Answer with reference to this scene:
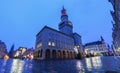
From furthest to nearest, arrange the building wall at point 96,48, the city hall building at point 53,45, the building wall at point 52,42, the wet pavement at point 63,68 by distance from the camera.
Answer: the building wall at point 96,48 → the city hall building at point 53,45 → the building wall at point 52,42 → the wet pavement at point 63,68

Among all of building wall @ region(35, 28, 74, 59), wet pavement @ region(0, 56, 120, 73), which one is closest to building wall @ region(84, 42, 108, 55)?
building wall @ region(35, 28, 74, 59)

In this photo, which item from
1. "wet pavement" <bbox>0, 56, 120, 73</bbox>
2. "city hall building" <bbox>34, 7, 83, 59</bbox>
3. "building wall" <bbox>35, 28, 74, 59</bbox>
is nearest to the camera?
"wet pavement" <bbox>0, 56, 120, 73</bbox>

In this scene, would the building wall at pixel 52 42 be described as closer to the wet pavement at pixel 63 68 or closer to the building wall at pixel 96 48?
the wet pavement at pixel 63 68

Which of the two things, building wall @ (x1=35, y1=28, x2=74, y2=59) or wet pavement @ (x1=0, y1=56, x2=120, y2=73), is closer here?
wet pavement @ (x1=0, y1=56, x2=120, y2=73)

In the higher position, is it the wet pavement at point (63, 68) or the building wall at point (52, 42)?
the building wall at point (52, 42)

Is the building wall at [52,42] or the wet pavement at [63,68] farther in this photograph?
the building wall at [52,42]

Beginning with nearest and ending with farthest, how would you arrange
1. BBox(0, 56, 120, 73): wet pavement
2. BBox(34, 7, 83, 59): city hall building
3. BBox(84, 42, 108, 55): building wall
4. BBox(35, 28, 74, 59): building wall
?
BBox(0, 56, 120, 73): wet pavement < BBox(35, 28, 74, 59): building wall < BBox(34, 7, 83, 59): city hall building < BBox(84, 42, 108, 55): building wall

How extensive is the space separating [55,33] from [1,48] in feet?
274

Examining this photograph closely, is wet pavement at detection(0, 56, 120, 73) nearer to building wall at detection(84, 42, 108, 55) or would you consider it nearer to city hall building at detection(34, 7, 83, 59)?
city hall building at detection(34, 7, 83, 59)

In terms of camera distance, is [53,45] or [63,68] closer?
[63,68]

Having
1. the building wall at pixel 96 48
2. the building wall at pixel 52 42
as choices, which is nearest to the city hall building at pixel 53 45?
the building wall at pixel 52 42

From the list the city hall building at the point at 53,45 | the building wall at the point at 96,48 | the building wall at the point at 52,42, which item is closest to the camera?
the building wall at the point at 52,42

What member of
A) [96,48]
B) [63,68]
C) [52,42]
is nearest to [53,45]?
[52,42]

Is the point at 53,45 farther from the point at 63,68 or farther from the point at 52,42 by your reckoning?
the point at 63,68
